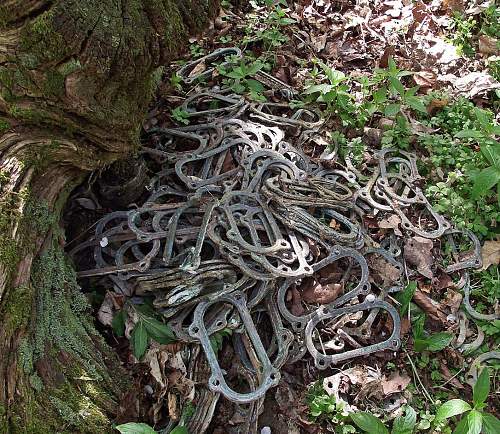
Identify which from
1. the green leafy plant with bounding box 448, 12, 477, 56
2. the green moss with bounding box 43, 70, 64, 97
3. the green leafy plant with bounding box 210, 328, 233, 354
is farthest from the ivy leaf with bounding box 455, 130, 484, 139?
the green moss with bounding box 43, 70, 64, 97

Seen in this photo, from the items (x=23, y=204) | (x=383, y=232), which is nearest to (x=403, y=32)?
(x=383, y=232)

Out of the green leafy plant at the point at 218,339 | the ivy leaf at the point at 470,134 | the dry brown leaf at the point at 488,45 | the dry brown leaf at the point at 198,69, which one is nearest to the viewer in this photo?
the green leafy plant at the point at 218,339

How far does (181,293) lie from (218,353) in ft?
1.01

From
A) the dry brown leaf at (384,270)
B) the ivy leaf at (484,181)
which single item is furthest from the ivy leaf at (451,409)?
the ivy leaf at (484,181)

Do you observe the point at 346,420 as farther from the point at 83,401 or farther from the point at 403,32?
the point at 403,32

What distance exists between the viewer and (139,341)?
239cm

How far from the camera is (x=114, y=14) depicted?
79.8 inches

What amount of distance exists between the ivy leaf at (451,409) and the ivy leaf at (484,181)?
1.11 m

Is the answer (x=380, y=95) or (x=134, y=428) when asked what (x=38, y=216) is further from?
(x=380, y=95)

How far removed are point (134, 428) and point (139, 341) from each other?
1.25 feet

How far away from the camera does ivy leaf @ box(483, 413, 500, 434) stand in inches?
91.9

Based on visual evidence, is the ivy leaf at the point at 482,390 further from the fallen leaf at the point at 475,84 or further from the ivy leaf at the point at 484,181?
the fallen leaf at the point at 475,84

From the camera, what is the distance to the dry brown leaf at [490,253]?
10.0ft

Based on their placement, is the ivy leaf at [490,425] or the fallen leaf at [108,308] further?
the fallen leaf at [108,308]
